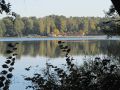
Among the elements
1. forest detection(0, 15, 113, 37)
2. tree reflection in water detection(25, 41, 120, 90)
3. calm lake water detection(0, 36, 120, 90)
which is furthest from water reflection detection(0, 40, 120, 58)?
forest detection(0, 15, 113, 37)

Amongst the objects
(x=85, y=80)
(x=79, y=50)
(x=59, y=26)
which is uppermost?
(x=85, y=80)

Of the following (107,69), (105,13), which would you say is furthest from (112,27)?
(107,69)

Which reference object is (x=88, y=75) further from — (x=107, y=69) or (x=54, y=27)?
(x=54, y=27)

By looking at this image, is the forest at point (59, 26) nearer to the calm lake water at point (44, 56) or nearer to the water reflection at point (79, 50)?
the water reflection at point (79, 50)

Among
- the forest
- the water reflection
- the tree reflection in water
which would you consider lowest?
the forest

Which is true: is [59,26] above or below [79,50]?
below

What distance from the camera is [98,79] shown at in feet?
17.4

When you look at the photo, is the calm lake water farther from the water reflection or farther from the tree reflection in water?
the tree reflection in water

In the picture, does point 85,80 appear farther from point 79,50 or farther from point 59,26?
point 59,26

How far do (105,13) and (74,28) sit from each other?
223ft

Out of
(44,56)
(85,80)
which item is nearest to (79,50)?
(44,56)

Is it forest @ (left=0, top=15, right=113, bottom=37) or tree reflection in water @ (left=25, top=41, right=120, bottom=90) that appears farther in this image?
forest @ (left=0, top=15, right=113, bottom=37)

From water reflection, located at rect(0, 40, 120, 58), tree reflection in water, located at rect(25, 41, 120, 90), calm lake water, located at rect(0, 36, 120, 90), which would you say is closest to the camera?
tree reflection in water, located at rect(25, 41, 120, 90)

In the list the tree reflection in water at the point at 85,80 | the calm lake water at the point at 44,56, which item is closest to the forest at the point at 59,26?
the calm lake water at the point at 44,56
